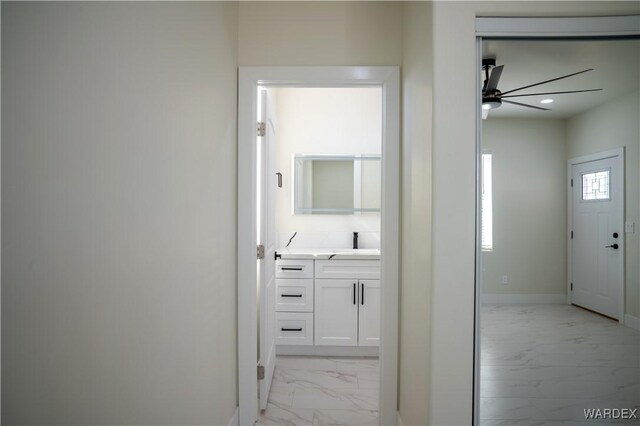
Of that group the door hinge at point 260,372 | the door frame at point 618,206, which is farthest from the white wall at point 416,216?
the door hinge at point 260,372

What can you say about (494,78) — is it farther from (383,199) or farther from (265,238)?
(265,238)

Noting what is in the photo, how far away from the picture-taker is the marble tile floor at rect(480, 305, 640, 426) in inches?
57.3

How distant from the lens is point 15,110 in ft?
2.39

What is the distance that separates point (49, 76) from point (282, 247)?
293 cm

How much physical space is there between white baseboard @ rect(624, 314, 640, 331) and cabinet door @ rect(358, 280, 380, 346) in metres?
1.74

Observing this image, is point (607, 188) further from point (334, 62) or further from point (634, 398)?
point (334, 62)

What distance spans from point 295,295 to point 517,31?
2.45 meters

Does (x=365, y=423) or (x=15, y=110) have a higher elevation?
(x=15, y=110)

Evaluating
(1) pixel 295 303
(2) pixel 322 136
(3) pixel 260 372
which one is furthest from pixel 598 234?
(2) pixel 322 136

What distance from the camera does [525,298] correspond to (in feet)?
4.99

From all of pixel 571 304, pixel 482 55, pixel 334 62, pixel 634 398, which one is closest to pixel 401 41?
pixel 334 62

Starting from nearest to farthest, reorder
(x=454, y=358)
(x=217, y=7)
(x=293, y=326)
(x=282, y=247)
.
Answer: (x=454, y=358) < (x=217, y=7) < (x=293, y=326) < (x=282, y=247)

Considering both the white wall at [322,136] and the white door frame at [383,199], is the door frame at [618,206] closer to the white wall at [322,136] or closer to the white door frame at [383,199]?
the white door frame at [383,199]

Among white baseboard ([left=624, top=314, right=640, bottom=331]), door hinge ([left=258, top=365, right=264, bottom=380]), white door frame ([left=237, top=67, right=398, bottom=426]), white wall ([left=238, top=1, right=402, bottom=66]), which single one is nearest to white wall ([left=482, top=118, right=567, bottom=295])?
white baseboard ([left=624, top=314, right=640, bottom=331])
